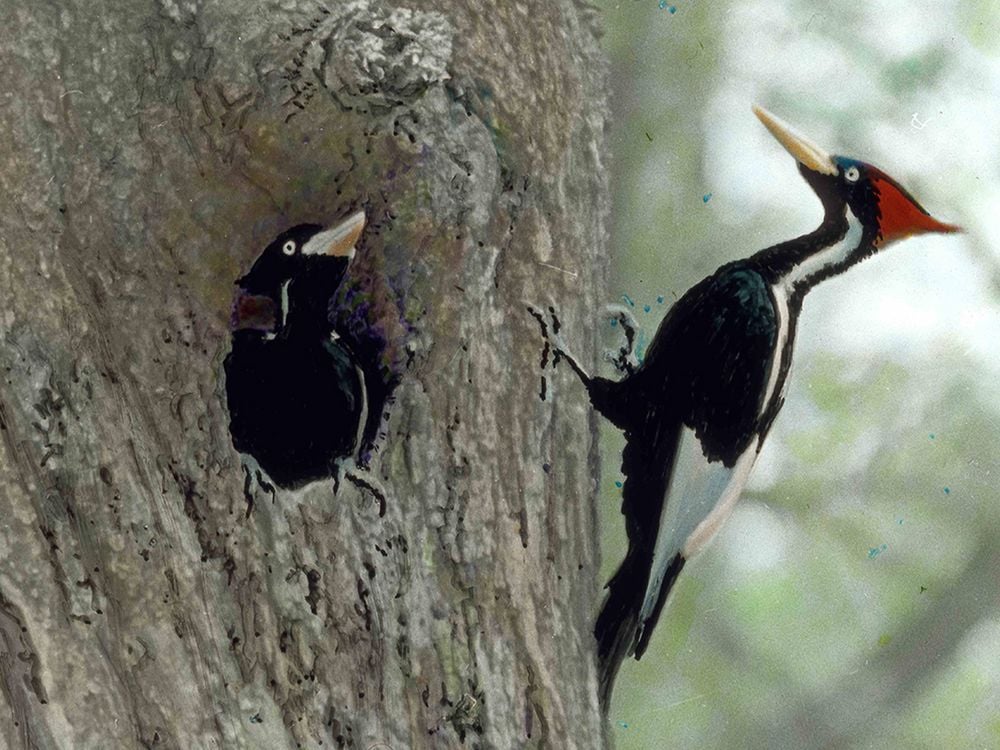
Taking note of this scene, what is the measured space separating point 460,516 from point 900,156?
0.68 metres

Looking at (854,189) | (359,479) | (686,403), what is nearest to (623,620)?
(686,403)

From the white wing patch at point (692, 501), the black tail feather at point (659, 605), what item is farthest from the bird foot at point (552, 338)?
the black tail feather at point (659, 605)

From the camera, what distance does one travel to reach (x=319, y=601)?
0.99 metres

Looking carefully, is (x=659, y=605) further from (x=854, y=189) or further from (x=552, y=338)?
(x=854, y=189)

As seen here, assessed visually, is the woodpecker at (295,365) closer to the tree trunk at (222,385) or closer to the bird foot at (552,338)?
the tree trunk at (222,385)

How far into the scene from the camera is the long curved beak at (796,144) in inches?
44.6

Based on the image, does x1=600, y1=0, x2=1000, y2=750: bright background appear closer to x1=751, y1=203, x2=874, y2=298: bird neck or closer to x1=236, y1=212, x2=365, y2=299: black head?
x1=751, y1=203, x2=874, y2=298: bird neck

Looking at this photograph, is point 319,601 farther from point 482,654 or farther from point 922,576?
point 922,576

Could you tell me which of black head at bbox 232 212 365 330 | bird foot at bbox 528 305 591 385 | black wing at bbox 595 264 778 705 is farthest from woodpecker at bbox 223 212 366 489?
black wing at bbox 595 264 778 705

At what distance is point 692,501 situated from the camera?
113 centimetres

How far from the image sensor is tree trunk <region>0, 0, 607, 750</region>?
37.0 inches

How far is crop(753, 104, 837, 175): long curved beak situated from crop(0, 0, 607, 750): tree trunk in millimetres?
283

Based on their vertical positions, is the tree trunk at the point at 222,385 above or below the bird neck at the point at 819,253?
below

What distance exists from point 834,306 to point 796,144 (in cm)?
20
